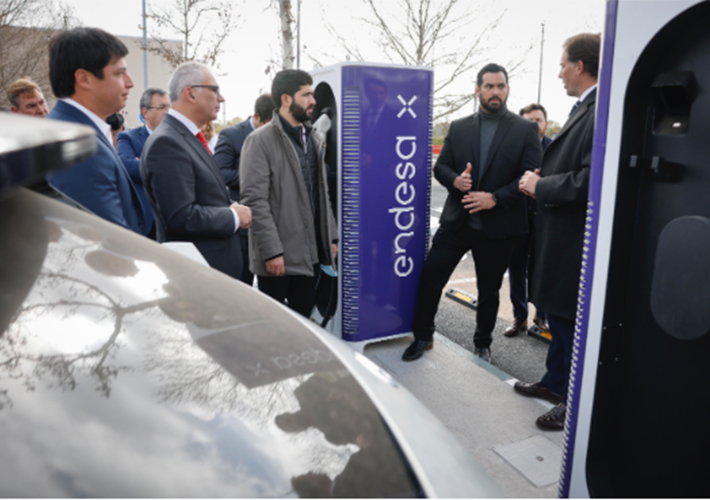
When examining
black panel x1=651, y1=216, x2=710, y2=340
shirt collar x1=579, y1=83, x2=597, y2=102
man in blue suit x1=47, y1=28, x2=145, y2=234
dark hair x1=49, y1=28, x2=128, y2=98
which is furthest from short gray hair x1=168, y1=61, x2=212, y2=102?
black panel x1=651, y1=216, x2=710, y2=340

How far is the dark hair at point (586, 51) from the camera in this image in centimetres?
277

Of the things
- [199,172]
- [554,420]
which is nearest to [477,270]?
→ [554,420]

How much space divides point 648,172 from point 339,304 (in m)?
2.76

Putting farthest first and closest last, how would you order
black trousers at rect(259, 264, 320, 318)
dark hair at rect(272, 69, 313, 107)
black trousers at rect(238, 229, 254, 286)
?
black trousers at rect(238, 229, 254, 286), black trousers at rect(259, 264, 320, 318), dark hair at rect(272, 69, 313, 107)

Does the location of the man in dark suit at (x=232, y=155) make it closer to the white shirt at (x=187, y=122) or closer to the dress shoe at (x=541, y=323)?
the white shirt at (x=187, y=122)

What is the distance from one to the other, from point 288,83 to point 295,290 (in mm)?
1420

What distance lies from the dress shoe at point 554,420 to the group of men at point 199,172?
169 centimetres

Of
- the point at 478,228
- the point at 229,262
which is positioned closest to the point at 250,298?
the point at 229,262

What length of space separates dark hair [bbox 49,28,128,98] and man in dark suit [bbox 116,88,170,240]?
3.77ft

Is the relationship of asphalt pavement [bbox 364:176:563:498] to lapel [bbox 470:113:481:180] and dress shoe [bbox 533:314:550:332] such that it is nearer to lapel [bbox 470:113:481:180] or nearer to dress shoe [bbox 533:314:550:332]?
dress shoe [bbox 533:314:550:332]

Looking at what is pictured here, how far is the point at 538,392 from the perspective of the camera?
3340 mm

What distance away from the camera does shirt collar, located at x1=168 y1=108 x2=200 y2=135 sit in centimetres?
274

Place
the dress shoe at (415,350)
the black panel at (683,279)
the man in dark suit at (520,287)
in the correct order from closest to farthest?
the black panel at (683,279)
the dress shoe at (415,350)
the man in dark suit at (520,287)

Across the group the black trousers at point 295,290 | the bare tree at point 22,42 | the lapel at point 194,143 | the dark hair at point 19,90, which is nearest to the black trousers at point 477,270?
the black trousers at point 295,290
